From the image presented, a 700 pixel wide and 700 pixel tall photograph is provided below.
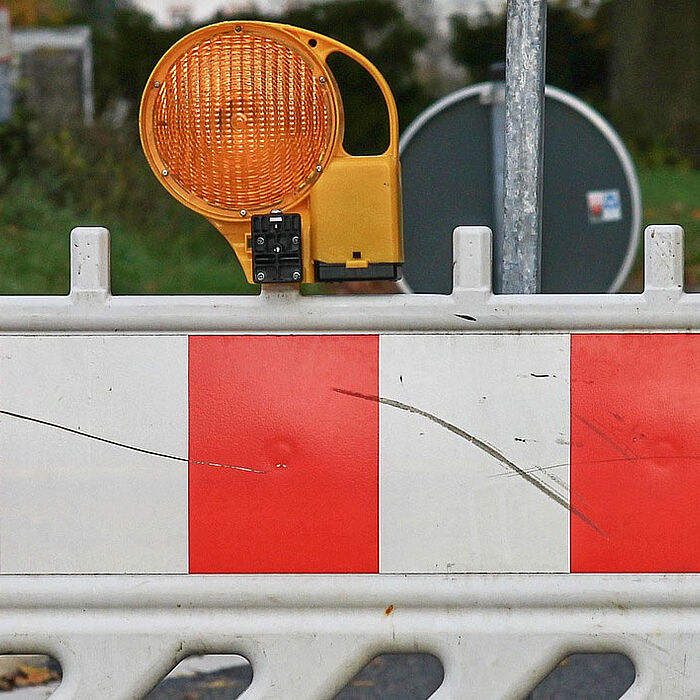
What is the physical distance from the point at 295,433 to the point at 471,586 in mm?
356

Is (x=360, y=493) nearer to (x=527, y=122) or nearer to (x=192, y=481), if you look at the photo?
(x=192, y=481)

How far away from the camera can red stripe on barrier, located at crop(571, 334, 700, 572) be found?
2008 millimetres

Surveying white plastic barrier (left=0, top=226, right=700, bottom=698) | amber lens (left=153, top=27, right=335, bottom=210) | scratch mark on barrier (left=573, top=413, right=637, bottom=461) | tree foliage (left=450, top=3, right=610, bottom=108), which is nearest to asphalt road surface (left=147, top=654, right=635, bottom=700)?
white plastic barrier (left=0, top=226, right=700, bottom=698)

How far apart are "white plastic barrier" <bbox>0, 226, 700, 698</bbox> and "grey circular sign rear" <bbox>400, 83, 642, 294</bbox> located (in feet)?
4.53

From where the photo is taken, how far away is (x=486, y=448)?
2018 mm

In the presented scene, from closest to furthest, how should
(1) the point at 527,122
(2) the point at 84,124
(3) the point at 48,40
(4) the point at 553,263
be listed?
1. (1) the point at 527,122
2. (4) the point at 553,263
3. (2) the point at 84,124
4. (3) the point at 48,40

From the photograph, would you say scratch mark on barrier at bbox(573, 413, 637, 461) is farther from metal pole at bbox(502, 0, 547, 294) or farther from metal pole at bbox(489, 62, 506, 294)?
metal pole at bbox(489, 62, 506, 294)

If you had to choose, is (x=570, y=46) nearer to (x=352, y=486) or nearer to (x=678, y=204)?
(x=678, y=204)

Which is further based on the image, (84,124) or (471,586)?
(84,124)

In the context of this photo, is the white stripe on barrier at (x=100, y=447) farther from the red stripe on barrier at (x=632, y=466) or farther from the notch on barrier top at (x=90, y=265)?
the red stripe on barrier at (x=632, y=466)

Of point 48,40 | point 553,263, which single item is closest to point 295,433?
point 553,263

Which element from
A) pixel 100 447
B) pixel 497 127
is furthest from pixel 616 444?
pixel 497 127

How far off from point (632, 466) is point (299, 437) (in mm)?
509

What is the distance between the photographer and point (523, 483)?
6.64ft
